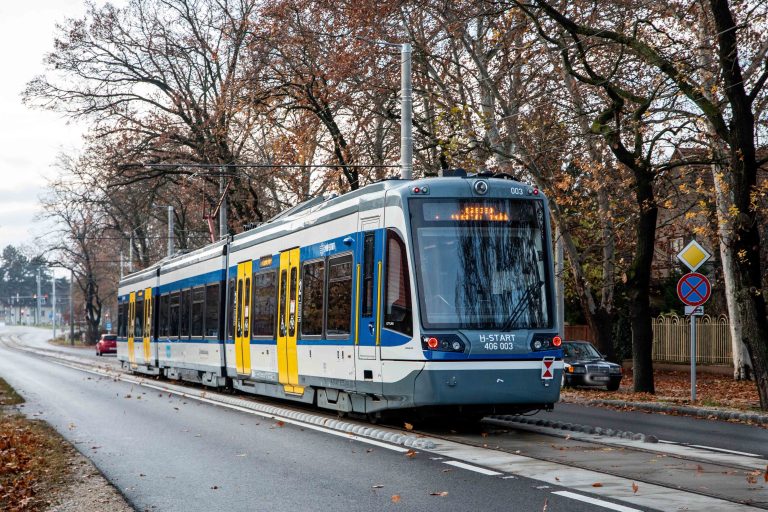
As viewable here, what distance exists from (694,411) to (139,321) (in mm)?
21982

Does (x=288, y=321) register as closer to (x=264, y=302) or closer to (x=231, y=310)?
(x=264, y=302)

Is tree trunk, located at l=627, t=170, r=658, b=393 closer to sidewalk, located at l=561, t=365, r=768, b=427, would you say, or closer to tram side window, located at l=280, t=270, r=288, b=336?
sidewalk, located at l=561, t=365, r=768, b=427

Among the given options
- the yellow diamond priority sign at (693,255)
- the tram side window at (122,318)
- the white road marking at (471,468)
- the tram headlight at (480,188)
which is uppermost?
the tram headlight at (480,188)

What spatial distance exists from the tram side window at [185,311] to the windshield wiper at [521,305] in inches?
618

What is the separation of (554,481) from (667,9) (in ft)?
54.4

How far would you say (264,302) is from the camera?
21.5 meters

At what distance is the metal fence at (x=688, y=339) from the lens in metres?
39.3

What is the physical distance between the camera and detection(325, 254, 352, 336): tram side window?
1652 cm

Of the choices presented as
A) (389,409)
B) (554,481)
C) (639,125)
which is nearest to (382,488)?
(554,481)

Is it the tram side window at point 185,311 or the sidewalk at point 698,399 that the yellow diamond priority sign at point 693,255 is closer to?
the sidewalk at point 698,399

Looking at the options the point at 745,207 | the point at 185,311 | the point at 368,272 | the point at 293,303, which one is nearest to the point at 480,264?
the point at 368,272

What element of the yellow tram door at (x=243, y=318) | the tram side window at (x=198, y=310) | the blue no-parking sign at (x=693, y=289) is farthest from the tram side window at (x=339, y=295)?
the tram side window at (x=198, y=310)

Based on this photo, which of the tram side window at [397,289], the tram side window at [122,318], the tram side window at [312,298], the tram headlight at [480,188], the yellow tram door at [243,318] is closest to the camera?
the tram side window at [397,289]

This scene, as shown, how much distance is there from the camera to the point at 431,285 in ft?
47.5
